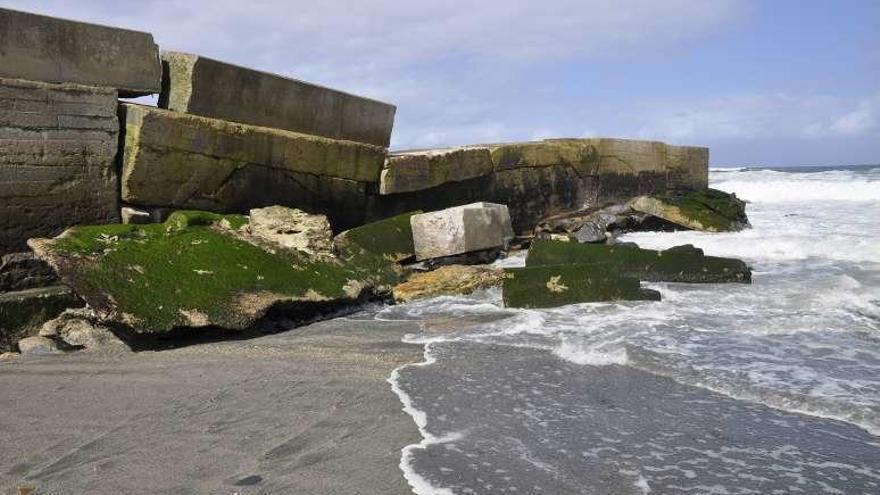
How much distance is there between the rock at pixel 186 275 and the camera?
486 cm

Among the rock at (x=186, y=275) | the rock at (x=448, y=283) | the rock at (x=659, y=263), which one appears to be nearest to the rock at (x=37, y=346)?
the rock at (x=186, y=275)

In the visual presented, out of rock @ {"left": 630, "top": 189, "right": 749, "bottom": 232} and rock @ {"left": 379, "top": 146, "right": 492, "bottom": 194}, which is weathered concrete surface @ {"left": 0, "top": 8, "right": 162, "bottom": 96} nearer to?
rock @ {"left": 379, "top": 146, "right": 492, "bottom": 194}

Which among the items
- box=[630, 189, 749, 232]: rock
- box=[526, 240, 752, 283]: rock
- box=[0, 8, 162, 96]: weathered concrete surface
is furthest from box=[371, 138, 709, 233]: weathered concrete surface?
box=[0, 8, 162, 96]: weathered concrete surface

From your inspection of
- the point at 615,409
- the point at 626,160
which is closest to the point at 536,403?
the point at 615,409

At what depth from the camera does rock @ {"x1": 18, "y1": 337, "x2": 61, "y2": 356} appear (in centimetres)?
493

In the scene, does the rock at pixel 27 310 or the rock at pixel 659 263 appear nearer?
the rock at pixel 27 310

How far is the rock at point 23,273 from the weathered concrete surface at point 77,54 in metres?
1.50

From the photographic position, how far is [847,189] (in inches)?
979

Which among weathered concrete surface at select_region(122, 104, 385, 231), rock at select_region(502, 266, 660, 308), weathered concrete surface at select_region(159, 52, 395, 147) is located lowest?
rock at select_region(502, 266, 660, 308)

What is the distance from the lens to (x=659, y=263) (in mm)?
7512

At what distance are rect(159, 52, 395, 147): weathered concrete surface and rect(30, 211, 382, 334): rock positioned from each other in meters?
1.26

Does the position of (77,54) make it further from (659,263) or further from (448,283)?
(659,263)

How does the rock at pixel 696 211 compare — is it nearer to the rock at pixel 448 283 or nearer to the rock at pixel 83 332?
the rock at pixel 448 283

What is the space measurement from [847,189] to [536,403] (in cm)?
2544
